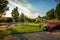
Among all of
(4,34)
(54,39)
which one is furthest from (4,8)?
(54,39)

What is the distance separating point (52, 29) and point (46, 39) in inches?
110

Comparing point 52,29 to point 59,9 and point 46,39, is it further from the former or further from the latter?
point 59,9

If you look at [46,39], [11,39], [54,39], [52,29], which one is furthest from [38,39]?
[52,29]

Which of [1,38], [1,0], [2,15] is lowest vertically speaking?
[1,38]

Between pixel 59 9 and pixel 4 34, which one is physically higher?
pixel 59 9

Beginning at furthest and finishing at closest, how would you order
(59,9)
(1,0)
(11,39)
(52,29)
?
1. (59,9)
2. (52,29)
3. (11,39)
4. (1,0)

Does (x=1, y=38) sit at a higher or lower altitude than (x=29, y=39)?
higher

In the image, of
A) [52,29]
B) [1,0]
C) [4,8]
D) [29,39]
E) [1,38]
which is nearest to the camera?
[1,38]

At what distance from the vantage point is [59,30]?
29.9ft

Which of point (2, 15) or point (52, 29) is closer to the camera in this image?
point (2, 15)

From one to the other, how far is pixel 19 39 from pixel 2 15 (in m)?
4.03

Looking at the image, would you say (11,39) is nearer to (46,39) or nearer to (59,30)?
(46,39)

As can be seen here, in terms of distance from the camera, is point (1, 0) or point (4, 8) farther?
point (4, 8)

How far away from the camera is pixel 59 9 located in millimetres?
13305
